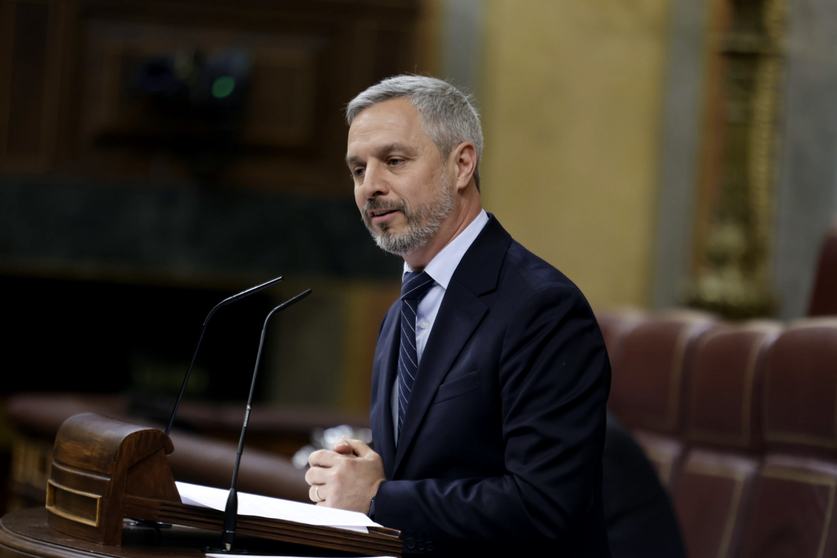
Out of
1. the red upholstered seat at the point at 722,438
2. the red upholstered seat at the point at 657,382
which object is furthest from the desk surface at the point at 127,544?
the red upholstered seat at the point at 657,382

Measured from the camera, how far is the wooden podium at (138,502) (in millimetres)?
1264

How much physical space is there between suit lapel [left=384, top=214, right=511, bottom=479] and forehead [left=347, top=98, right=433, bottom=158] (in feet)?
0.61

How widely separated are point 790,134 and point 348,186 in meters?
2.26

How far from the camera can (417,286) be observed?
1.57 meters

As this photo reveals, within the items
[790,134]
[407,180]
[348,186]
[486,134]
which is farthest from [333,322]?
[407,180]

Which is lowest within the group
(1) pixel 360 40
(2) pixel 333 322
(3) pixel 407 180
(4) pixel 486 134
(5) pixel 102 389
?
(5) pixel 102 389

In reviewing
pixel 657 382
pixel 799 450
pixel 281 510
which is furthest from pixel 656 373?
pixel 281 510

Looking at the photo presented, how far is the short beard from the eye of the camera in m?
1.53

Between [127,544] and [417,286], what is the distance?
554mm

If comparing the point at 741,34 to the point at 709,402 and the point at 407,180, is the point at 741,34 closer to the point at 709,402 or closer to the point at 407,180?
the point at 709,402

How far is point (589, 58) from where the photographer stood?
18.4 feet

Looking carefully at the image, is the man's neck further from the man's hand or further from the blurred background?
the blurred background

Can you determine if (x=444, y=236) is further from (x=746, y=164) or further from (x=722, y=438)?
(x=746, y=164)

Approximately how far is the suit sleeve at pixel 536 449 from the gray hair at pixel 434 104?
0.94ft
